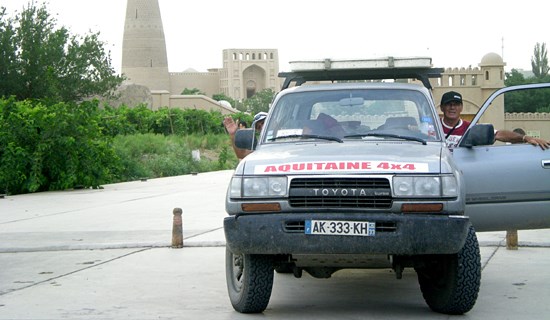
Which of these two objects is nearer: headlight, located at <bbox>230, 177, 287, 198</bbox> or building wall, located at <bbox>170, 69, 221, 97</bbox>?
headlight, located at <bbox>230, 177, 287, 198</bbox>

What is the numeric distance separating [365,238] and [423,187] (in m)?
0.59

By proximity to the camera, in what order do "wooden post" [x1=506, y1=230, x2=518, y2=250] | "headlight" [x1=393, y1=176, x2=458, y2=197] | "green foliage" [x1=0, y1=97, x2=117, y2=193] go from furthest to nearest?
"green foliage" [x1=0, y1=97, x2=117, y2=193] → "wooden post" [x1=506, y1=230, x2=518, y2=250] → "headlight" [x1=393, y1=176, x2=458, y2=197]

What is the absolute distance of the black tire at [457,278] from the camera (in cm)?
786

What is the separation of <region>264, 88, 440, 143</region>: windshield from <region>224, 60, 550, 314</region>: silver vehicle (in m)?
0.02

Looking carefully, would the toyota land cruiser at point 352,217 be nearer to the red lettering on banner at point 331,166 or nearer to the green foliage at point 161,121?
the red lettering on banner at point 331,166

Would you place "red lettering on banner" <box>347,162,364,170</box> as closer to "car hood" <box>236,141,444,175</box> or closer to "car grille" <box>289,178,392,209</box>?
"car hood" <box>236,141,444,175</box>

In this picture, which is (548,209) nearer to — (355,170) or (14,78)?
(355,170)

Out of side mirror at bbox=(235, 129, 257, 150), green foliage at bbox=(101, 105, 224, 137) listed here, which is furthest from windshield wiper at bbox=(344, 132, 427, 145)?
green foliage at bbox=(101, 105, 224, 137)

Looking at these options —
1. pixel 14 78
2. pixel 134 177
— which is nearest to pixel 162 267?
pixel 134 177

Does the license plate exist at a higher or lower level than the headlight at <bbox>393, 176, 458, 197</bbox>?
lower

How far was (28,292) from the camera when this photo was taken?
979 centimetres

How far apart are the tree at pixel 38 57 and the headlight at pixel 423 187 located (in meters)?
40.2

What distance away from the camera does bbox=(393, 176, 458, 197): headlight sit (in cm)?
752

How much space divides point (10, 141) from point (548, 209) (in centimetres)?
2005
